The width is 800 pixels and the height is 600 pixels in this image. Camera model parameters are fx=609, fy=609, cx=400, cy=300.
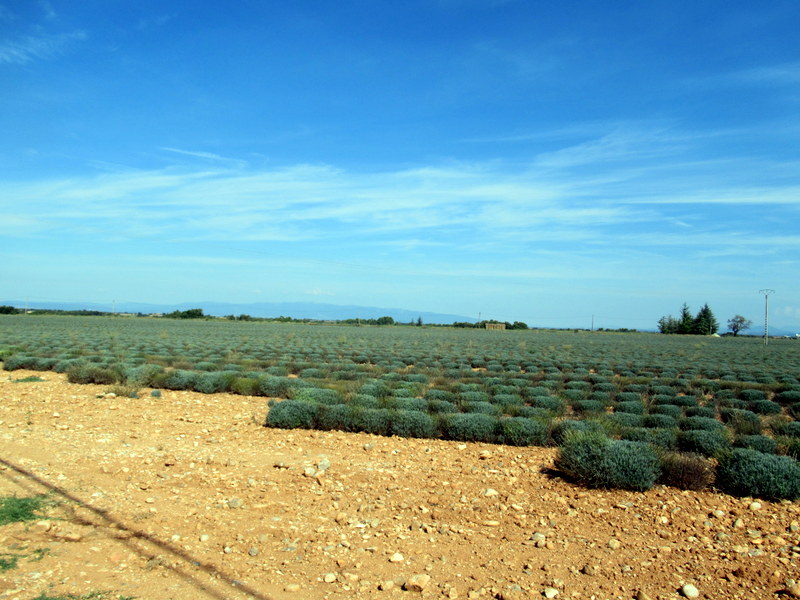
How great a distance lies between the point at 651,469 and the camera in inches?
320

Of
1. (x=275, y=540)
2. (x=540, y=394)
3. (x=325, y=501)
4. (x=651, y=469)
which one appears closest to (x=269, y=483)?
(x=325, y=501)

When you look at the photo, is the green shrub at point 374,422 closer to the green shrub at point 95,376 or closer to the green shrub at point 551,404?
the green shrub at point 551,404

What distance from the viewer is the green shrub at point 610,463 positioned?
26.4 feet

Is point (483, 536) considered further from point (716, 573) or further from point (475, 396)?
point (475, 396)

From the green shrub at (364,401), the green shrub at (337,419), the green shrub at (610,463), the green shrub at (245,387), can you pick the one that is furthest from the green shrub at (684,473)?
the green shrub at (245,387)

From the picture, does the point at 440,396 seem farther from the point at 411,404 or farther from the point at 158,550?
the point at 158,550

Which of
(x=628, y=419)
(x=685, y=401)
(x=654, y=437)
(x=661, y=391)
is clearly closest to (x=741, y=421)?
(x=628, y=419)

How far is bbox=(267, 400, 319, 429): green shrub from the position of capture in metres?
12.4

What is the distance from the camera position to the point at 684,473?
Result: 830cm

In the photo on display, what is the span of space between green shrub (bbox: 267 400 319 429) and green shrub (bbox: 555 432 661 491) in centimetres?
547

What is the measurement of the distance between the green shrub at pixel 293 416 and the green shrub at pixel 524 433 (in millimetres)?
3854

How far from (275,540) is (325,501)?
1.40m

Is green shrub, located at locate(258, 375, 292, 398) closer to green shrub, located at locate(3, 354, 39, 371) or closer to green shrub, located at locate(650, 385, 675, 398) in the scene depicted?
green shrub, located at locate(3, 354, 39, 371)

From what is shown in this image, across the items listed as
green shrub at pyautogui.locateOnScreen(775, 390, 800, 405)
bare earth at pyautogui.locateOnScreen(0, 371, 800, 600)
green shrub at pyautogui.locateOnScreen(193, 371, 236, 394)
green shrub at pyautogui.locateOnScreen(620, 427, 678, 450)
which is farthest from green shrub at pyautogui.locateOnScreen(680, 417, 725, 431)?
green shrub at pyautogui.locateOnScreen(193, 371, 236, 394)
